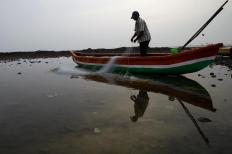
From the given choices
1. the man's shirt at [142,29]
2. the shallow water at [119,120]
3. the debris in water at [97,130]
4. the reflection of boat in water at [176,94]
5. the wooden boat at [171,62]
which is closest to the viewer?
the shallow water at [119,120]

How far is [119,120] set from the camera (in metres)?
7.80

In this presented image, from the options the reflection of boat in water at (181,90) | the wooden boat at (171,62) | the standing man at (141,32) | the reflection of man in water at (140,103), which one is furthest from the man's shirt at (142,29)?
the reflection of man in water at (140,103)

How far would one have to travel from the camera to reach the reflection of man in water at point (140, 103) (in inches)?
327

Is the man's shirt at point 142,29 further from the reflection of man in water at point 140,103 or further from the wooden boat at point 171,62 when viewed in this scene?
the reflection of man in water at point 140,103

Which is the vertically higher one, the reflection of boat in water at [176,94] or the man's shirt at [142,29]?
the man's shirt at [142,29]

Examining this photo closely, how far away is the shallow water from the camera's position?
5.92m

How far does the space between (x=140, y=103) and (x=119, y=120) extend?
2.22 metres

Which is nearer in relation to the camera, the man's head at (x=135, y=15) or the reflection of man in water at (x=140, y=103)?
the reflection of man in water at (x=140, y=103)

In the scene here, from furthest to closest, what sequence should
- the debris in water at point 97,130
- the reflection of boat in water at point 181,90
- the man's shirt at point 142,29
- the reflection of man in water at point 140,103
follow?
the man's shirt at point 142,29 < the reflection of boat in water at point 181,90 < the reflection of man in water at point 140,103 < the debris in water at point 97,130

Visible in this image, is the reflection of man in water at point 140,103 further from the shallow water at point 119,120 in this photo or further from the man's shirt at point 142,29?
the man's shirt at point 142,29

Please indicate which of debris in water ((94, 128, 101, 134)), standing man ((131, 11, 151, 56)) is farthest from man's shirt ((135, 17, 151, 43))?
debris in water ((94, 128, 101, 134))

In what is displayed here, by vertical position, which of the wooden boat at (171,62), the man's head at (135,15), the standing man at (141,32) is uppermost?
the man's head at (135,15)

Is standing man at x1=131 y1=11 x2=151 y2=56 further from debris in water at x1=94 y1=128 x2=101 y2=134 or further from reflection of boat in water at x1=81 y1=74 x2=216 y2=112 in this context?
debris in water at x1=94 y1=128 x2=101 y2=134

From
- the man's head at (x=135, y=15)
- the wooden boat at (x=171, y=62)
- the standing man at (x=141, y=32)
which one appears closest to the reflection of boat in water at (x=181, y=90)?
the wooden boat at (x=171, y=62)
